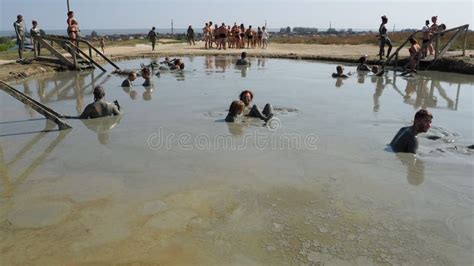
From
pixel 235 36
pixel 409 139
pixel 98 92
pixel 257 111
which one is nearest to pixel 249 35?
pixel 235 36

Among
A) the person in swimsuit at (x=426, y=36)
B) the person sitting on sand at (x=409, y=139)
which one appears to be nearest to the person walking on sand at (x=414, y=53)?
the person in swimsuit at (x=426, y=36)

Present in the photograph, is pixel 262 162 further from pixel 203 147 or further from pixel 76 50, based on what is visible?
pixel 76 50

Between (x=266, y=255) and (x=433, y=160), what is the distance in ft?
13.2

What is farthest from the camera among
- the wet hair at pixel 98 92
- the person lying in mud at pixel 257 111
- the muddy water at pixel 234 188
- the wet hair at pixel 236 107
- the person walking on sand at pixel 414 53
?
the person walking on sand at pixel 414 53

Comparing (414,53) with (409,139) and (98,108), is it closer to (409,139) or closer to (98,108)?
(409,139)

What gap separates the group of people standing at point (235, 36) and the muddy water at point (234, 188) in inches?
725

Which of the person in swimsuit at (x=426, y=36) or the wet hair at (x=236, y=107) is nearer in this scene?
the wet hair at (x=236, y=107)

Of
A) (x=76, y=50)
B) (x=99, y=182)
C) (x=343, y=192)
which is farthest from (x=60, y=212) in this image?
(x=76, y=50)

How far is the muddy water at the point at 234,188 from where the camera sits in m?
4.21

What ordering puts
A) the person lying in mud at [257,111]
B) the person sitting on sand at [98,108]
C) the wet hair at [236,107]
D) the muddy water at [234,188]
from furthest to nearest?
the person lying in mud at [257,111], the person sitting on sand at [98,108], the wet hair at [236,107], the muddy water at [234,188]

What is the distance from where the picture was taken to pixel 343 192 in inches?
219

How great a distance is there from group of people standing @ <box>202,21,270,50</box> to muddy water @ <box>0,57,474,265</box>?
18.4 meters

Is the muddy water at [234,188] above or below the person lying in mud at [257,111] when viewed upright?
below

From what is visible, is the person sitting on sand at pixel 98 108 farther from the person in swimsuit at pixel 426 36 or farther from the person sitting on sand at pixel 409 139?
the person in swimsuit at pixel 426 36
